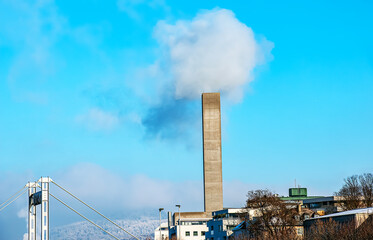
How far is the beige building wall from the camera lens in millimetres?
161500

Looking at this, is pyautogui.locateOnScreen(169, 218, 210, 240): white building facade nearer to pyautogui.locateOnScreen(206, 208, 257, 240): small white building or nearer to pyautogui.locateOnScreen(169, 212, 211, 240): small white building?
pyautogui.locateOnScreen(169, 212, 211, 240): small white building

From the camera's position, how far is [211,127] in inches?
6506

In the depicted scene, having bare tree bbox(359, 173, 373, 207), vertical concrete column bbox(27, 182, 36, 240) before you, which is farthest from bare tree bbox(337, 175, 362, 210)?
vertical concrete column bbox(27, 182, 36, 240)

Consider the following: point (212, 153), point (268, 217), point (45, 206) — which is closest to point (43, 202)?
point (45, 206)

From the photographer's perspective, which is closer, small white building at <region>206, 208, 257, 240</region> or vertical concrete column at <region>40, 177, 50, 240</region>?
vertical concrete column at <region>40, 177, 50, 240</region>

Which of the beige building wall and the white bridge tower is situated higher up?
the beige building wall

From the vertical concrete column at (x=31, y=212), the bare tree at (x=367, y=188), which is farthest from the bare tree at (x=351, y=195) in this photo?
the vertical concrete column at (x=31, y=212)

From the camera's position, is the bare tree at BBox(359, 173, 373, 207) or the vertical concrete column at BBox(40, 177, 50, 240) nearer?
the vertical concrete column at BBox(40, 177, 50, 240)

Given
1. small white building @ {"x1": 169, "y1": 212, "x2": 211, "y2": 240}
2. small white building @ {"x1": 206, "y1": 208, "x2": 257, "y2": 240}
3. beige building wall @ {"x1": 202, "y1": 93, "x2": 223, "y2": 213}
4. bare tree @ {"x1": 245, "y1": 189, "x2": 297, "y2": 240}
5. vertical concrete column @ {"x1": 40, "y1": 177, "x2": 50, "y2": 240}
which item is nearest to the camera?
vertical concrete column @ {"x1": 40, "y1": 177, "x2": 50, "y2": 240}

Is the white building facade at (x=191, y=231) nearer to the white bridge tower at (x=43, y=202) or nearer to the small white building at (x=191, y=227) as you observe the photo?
the small white building at (x=191, y=227)

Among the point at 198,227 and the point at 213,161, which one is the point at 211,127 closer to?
the point at 213,161

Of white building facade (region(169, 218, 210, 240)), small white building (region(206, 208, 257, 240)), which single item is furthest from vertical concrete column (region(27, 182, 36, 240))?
white building facade (region(169, 218, 210, 240))

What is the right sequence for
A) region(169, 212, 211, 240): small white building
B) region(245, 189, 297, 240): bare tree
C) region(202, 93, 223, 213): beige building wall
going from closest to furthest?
→ region(245, 189, 297, 240): bare tree, region(202, 93, 223, 213): beige building wall, region(169, 212, 211, 240): small white building

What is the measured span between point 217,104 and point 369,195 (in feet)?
151
